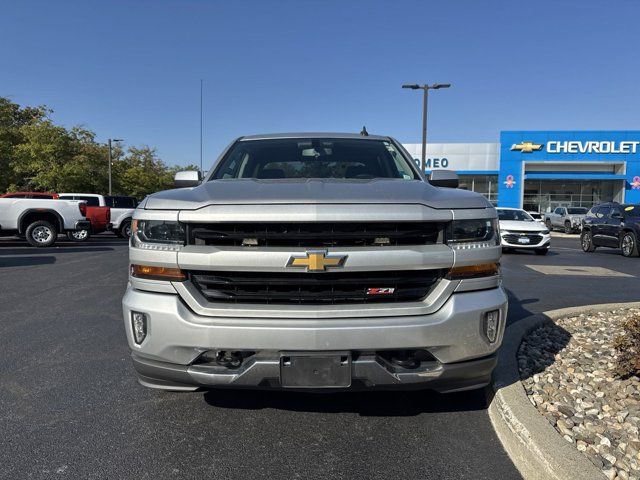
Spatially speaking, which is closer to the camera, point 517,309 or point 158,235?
point 158,235

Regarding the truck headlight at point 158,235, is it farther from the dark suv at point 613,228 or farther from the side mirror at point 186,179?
the dark suv at point 613,228

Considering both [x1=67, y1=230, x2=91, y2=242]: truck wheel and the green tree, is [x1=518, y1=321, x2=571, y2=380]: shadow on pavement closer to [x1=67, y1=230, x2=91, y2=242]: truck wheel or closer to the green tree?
[x1=67, y1=230, x2=91, y2=242]: truck wheel

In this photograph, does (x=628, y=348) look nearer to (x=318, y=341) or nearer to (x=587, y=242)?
(x=318, y=341)

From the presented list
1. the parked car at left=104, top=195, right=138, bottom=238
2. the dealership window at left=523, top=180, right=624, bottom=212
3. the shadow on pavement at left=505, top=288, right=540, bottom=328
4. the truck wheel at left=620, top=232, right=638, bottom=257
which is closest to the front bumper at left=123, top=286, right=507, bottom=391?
the shadow on pavement at left=505, top=288, right=540, bottom=328

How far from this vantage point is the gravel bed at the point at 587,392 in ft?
8.50

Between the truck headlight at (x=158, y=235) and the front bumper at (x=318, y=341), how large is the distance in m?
0.27

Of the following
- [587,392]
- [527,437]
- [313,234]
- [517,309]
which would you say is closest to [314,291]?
[313,234]

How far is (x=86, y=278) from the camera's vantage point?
29.4 feet

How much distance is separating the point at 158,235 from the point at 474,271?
1.75m

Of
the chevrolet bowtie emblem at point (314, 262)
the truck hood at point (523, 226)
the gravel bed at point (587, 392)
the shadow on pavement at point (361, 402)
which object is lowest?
the shadow on pavement at point (361, 402)

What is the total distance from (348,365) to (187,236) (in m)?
1.10

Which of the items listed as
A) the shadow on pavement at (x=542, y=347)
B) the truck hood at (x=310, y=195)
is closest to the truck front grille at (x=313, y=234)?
the truck hood at (x=310, y=195)

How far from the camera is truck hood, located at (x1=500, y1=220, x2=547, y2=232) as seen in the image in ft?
47.6

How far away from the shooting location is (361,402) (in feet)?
11.1
